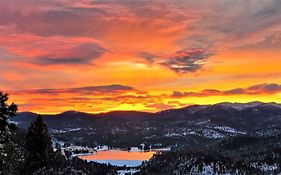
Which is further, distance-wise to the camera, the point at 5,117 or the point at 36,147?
the point at 36,147

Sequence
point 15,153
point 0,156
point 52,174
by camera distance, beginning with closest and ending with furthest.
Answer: point 0,156 < point 52,174 < point 15,153

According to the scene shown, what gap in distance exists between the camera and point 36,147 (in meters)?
49.9

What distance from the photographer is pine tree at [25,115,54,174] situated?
49475 millimetres

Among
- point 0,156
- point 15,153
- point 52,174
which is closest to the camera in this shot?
point 0,156

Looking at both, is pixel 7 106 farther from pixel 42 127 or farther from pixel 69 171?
pixel 42 127

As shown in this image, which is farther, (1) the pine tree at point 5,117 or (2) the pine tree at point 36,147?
(2) the pine tree at point 36,147

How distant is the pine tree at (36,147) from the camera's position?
49475mm

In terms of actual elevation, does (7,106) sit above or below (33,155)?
above

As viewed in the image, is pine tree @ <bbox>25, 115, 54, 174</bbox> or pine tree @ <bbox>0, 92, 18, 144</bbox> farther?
pine tree @ <bbox>25, 115, 54, 174</bbox>

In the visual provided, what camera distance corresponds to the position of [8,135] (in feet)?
108

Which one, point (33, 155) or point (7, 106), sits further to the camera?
point (33, 155)

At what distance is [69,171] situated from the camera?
44.8 m

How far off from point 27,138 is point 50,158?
164 inches

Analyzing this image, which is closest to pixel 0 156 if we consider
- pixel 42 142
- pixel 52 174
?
pixel 52 174
